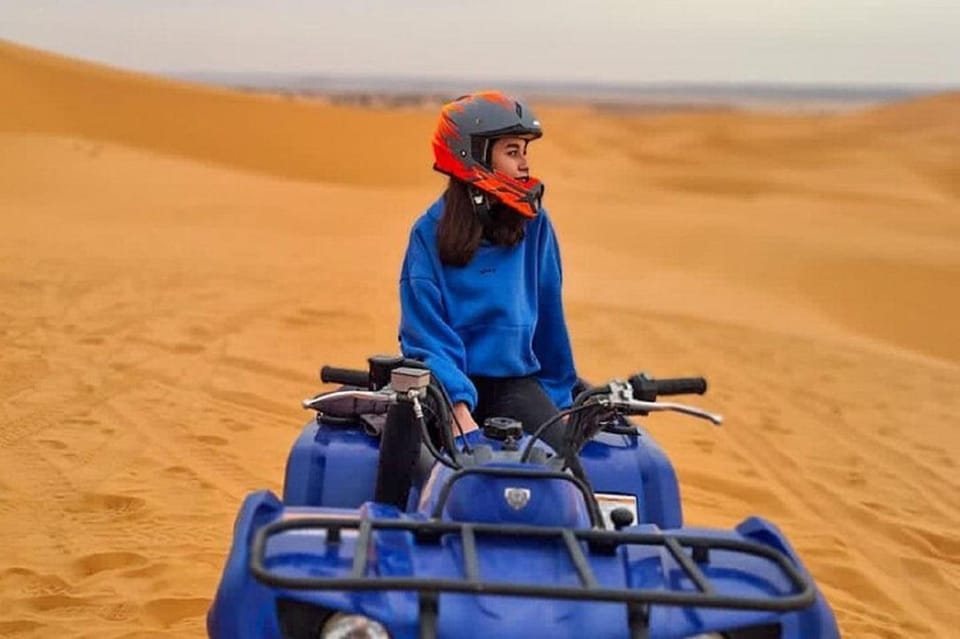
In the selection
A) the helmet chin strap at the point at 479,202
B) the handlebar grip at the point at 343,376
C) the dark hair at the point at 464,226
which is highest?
the helmet chin strap at the point at 479,202

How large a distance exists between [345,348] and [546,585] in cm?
797

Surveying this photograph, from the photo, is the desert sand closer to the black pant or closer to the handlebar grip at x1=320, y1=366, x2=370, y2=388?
the handlebar grip at x1=320, y1=366, x2=370, y2=388

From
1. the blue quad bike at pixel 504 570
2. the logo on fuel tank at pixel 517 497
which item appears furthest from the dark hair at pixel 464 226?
the logo on fuel tank at pixel 517 497

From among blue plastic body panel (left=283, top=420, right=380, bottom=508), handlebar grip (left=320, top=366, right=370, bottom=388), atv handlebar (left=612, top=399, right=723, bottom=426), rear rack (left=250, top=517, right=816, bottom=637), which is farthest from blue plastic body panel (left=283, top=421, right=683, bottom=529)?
rear rack (left=250, top=517, right=816, bottom=637)

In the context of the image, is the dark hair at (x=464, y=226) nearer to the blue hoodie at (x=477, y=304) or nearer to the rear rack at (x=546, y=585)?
the blue hoodie at (x=477, y=304)

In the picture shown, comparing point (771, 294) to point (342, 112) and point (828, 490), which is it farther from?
point (342, 112)

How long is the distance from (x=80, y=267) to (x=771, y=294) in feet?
26.7

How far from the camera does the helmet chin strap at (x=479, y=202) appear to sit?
4.67 meters

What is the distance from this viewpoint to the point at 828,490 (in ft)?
24.6

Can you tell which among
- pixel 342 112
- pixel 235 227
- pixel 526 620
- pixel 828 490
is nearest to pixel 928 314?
pixel 828 490

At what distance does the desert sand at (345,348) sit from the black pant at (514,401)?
1455 millimetres

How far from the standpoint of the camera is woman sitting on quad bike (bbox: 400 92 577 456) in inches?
181

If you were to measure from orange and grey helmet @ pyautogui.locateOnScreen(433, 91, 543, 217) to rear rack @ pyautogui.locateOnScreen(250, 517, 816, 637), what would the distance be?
187 cm

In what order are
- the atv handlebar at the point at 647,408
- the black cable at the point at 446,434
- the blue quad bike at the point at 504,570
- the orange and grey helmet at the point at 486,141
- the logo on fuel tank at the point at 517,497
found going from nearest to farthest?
the blue quad bike at the point at 504,570 → the logo on fuel tank at the point at 517,497 → the atv handlebar at the point at 647,408 → the black cable at the point at 446,434 → the orange and grey helmet at the point at 486,141
